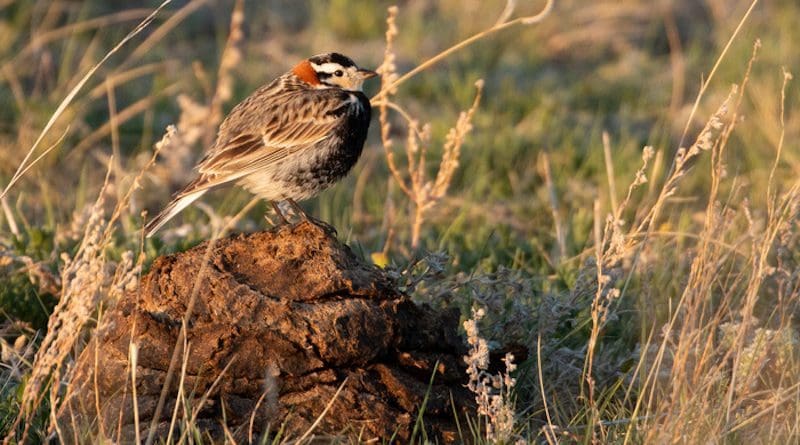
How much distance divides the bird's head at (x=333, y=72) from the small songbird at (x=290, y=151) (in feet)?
0.53

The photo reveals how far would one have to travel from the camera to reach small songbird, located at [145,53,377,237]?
595 cm

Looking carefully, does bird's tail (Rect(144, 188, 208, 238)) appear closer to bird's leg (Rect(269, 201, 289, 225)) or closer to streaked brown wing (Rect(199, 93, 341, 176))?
streaked brown wing (Rect(199, 93, 341, 176))

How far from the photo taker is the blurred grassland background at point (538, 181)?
4992mm

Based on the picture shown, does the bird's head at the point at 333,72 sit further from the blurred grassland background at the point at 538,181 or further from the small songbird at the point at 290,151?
the blurred grassland background at the point at 538,181

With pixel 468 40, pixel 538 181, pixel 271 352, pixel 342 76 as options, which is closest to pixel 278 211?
pixel 342 76

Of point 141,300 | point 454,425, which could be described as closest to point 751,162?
point 454,425

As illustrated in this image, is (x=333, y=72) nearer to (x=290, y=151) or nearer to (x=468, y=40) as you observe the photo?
(x=290, y=151)

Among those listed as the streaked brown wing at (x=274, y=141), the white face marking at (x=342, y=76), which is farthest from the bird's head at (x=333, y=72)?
the streaked brown wing at (x=274, y=141)

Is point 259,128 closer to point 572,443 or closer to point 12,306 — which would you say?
point 12,306

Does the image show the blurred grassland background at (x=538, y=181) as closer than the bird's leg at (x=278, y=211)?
Yes

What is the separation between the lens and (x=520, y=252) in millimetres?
7070

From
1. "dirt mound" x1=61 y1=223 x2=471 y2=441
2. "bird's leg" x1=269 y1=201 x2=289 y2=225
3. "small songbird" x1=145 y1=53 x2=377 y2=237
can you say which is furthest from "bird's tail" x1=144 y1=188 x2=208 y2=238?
"dirt mound" x1=61 y1=223 x2=471 y2=441

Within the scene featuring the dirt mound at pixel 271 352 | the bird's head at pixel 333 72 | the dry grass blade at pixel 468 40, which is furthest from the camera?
the bird's head at pixel 333 72

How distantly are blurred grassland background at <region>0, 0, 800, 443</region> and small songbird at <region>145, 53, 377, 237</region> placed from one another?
0.50m
